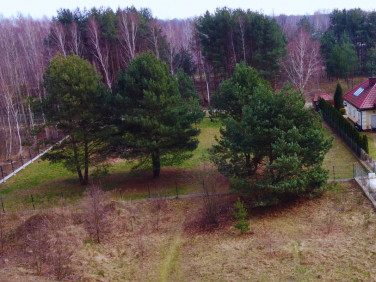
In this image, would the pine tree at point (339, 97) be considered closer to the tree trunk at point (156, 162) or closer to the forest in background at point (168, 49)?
the forest in background at point (168, 49)

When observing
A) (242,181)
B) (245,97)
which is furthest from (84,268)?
(245,97)

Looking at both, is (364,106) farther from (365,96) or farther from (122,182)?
(122,182)

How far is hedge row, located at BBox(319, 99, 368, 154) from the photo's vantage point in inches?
856

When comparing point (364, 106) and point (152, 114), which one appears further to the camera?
point (364, 106)

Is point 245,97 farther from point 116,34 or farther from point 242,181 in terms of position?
point 116,34

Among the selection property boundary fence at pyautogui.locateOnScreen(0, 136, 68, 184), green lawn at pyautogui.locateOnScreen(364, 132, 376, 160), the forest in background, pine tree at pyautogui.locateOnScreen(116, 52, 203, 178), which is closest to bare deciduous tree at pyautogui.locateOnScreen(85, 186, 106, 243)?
pine tree at pyautogui.locateOnScreen(116, 52, 203, 178)

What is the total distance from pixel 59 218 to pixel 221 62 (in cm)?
2979

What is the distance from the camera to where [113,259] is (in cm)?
1374

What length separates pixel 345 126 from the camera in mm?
25609

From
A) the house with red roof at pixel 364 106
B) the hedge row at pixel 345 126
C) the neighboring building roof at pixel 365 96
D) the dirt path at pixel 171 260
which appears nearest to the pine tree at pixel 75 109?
the dirt path at pixel 171 260

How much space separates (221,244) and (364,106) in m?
17.9

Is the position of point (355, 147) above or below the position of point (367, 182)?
above

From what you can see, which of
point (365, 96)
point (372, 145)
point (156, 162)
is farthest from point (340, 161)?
point (156, 162)

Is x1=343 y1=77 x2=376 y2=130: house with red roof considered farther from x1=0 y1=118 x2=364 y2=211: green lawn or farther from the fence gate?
the fence gate
